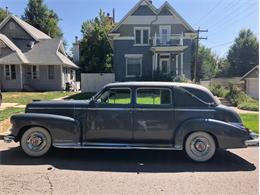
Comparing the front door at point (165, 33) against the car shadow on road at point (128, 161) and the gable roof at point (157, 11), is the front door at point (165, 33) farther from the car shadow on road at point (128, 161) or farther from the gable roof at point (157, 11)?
the car shadow on road at point (128, 161)

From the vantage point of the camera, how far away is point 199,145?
7.07m

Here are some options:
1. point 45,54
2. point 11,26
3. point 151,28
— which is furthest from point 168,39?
point 11,26

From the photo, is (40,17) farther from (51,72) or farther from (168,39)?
(168,39)

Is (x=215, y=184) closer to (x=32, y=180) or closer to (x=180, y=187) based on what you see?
(x=180, y=187)

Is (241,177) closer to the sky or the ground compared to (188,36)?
closer to the ground

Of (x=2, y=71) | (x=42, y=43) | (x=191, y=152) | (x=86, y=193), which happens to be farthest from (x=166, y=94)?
(x=42, y=43)

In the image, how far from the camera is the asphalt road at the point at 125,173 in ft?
17.4

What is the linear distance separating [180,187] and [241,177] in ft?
4.26

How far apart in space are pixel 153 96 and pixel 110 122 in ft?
3.57

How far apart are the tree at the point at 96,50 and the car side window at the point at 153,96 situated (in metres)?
40.9

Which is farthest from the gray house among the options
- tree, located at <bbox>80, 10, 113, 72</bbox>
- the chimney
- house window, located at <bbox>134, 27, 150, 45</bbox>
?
the chimney

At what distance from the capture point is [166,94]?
288 inches

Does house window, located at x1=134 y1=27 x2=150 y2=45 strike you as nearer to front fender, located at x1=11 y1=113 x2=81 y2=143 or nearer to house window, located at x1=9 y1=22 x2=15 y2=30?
house window, located at x1=9 y1=22 x2=15 y2=30

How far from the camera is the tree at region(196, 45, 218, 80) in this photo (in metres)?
71.3
